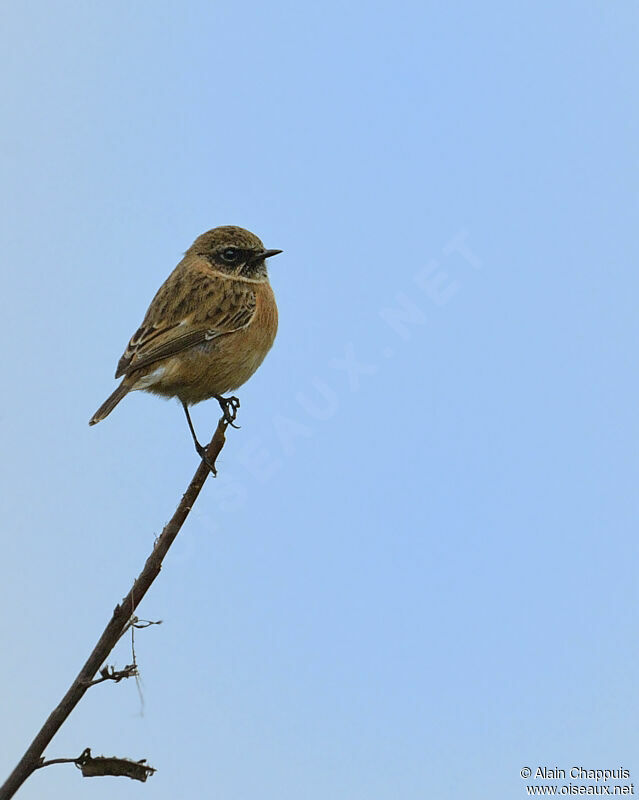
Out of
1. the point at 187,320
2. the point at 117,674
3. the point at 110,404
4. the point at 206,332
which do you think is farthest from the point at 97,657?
the point at 187,320

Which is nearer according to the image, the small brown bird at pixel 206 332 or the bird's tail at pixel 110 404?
the bird's tail at pixel 110 404

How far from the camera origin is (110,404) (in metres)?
7.45

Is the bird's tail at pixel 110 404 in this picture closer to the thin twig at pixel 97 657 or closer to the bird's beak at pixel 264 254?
the bird's beak at pixel 264 254

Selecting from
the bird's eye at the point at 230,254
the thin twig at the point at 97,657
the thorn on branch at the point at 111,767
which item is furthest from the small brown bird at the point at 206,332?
the thorn on branch at the point at 111,767

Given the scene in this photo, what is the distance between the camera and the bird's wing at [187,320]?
8.04 m

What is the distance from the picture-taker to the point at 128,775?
3.45 meters

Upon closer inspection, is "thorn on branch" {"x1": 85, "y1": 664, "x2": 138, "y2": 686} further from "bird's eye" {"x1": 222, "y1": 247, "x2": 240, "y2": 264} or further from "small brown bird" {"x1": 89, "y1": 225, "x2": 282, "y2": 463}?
"bird's eye" {"x1": 222, "y1": 247, "x2": 240, "y2": 264}

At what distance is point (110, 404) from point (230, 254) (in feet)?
8.58

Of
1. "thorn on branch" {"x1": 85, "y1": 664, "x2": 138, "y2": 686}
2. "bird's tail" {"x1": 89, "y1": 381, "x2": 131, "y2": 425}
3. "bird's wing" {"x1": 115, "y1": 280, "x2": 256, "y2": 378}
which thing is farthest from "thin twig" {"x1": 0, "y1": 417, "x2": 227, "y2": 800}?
"bird's wing" {"x1": 115, "y1": 280, "x2": 256, "y2": 378}

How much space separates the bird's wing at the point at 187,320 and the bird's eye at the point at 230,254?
46 cm

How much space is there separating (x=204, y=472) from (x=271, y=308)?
4.20 meters

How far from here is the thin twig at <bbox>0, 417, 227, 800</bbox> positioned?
2.99 m

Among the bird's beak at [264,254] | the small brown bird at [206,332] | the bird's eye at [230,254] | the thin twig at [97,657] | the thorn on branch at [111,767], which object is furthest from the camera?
the bird's eye at [230,254]

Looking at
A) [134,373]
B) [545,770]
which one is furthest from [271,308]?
[545,770]
